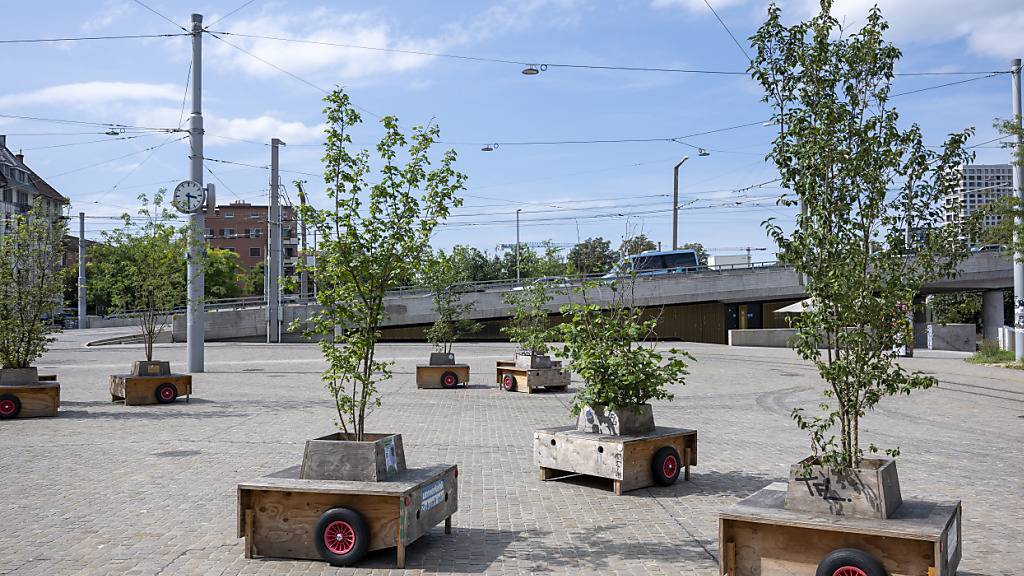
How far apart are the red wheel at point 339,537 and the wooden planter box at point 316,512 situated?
57mm

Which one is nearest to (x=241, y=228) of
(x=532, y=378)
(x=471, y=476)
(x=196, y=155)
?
(x=196, y=155)

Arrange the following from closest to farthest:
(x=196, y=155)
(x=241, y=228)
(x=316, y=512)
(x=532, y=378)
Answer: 1. (x=316, y=512)
2. (x=532, y=378)
3. (x=196, y=155)
4. (x=241, y=228)

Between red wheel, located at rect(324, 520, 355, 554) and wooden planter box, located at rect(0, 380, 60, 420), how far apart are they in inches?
428

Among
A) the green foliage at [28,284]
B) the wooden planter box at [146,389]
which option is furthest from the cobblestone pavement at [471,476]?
the green foliage at [28,284]

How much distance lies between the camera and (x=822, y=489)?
5625 millimetres

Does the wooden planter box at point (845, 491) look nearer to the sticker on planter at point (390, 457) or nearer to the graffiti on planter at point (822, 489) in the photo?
the graffiti on planter at point (822, 489)

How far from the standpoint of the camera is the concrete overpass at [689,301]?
46.9 metres

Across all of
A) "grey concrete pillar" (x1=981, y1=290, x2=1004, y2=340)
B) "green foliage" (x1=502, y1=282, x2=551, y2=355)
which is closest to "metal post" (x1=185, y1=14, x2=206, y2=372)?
"green foliage" (x1=502, y1=282, x2=551, y2=355)

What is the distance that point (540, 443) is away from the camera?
30.2 ft

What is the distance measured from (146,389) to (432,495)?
39.8 ft

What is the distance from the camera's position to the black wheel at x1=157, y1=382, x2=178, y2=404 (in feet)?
55.5

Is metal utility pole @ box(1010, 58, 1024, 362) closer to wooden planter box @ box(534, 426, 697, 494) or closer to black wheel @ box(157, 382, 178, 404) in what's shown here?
wooden planter box @ box(534, 426, 697, 494)

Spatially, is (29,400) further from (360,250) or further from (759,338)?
(759,338)

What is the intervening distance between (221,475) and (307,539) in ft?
11.6
